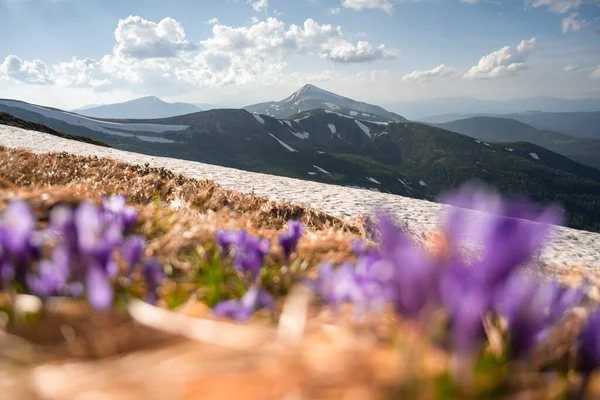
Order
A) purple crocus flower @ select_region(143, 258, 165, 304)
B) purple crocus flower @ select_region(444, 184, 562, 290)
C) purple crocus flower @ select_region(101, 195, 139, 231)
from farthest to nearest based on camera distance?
purple crocus flower @ select_region(101, 195, 139, 231)
purple crocus flower @ select_region(143, 258, 165, 304)
purple crocus flower @ select_region(444, 184, 562, 290)

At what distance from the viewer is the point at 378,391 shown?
3.21ft

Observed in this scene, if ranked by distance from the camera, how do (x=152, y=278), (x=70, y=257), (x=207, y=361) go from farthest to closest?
(x=152, y=278)
(x=70, y=257)
(x=207, y=361)

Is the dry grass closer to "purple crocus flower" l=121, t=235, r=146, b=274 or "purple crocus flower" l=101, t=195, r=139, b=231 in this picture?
"purple crocus flower" l=121, t=235, r=146, b=274

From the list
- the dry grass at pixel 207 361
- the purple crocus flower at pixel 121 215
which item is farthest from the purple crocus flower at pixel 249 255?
the purple crocus flower at pixel 121 215

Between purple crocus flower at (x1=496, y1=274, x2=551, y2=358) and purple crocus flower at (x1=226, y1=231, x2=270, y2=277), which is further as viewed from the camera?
purple crocus flower at (x1=226, y1=231, x2=270, y2=277)

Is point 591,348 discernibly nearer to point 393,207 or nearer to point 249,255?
point 249,255

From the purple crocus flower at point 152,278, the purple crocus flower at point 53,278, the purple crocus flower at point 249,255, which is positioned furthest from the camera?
the purple crocus flower at point 249,255

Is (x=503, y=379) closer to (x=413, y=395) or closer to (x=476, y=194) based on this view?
(x=413, y=395)

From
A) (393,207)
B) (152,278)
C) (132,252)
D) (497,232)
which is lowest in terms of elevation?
(393,207)

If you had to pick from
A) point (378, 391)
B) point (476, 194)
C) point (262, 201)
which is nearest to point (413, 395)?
point (378, 391)

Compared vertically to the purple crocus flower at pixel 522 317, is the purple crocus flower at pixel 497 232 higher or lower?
higher

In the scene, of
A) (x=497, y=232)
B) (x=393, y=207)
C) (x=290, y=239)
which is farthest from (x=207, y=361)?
(x=393, y=207)

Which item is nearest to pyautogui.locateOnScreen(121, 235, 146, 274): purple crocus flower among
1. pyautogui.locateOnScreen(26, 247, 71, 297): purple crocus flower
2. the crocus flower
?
pyautogui.locateOnScreen(26, 247, 71, 297): purple crocus flower

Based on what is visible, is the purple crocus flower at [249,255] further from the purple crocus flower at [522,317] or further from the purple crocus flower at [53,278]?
the purple crocus flower at [522,317]
